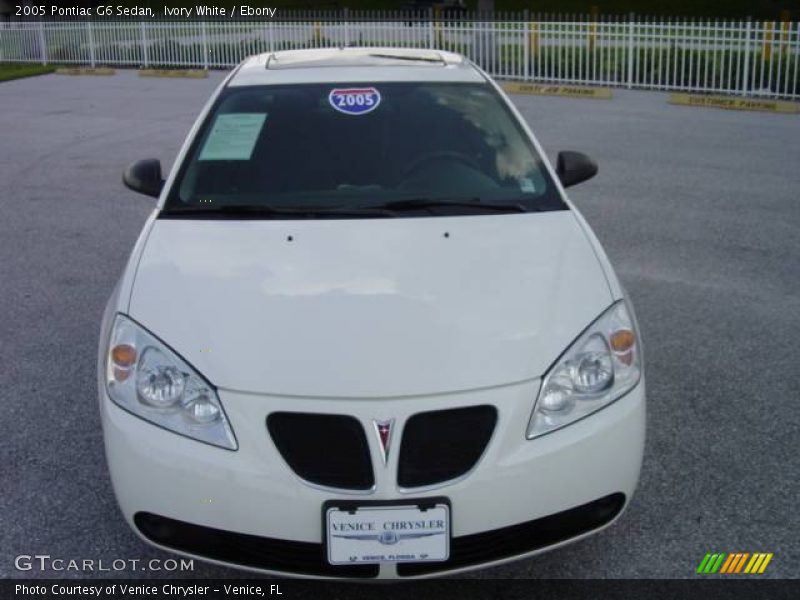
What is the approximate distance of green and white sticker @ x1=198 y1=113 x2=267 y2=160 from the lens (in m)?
4.42

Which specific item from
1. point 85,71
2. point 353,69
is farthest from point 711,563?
point 85,71

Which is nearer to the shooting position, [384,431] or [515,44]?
[384,431]

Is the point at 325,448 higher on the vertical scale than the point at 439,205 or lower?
lower

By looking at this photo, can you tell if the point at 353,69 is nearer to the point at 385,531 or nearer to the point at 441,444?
the point at 441,444

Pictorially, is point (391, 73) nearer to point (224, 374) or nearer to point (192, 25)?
point (224, 374)

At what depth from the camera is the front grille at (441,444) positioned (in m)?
2.92

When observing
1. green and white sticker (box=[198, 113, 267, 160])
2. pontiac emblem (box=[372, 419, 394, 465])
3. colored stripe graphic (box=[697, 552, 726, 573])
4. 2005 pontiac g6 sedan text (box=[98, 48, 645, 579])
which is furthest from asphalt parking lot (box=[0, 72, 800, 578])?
green and white sticker (box=[198, 113, 267, 160])

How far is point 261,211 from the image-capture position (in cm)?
407

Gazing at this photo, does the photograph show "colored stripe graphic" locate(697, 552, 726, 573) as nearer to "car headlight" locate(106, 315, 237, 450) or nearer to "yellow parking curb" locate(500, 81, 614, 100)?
"car headlight" locate(106, 315, 237, 450)

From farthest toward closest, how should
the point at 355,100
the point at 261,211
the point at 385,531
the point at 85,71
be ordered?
the point at 85,71 → the point at 355,100 → the point at 261,211 → the point at 385,531

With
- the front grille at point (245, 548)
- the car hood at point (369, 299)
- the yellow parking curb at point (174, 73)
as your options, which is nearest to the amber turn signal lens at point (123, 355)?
the car hood at point (369, 299)

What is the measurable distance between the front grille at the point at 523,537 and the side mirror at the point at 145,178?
2.41 meters

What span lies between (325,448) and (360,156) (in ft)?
5.90

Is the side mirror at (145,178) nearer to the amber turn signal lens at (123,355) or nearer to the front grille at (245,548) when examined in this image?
the amber turn signal lens at (123,355)
